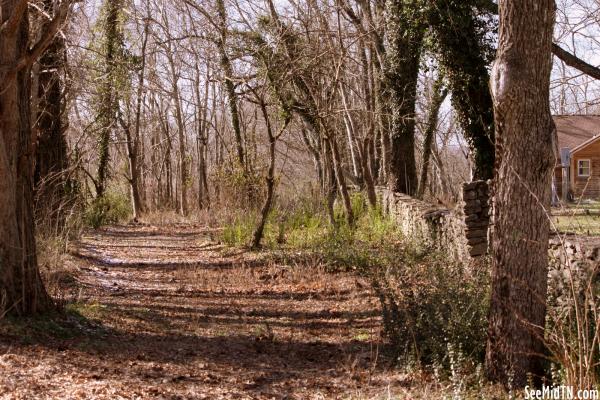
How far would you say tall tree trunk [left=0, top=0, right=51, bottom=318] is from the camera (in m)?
5.59

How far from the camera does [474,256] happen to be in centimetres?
857

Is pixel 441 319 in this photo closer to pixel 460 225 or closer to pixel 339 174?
pixel 460 225

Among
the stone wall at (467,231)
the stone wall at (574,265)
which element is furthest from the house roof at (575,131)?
the stone wall at (574,265)

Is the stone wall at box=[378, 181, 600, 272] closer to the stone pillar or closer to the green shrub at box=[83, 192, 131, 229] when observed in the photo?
the stone pillar

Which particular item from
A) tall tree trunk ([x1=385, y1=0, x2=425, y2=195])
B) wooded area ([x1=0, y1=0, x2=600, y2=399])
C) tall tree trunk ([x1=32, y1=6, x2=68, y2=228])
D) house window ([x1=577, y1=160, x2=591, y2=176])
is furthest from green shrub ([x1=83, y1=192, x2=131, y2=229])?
house window ([x1=577, y1=160, x2=591, y2=176])

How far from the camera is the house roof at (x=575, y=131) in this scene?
3459cm

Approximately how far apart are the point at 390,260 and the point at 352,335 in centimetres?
244

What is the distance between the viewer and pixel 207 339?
639 centimetres

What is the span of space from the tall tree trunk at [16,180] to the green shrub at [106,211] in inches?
397

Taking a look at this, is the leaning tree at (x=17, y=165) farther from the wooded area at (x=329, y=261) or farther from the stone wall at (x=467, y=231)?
the stone wall at (x=467, y=231)

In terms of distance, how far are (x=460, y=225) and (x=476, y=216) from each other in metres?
0.34

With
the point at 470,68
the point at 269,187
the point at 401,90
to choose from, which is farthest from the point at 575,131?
the point at 269,187

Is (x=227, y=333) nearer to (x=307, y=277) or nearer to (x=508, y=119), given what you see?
(x=307, y=277)

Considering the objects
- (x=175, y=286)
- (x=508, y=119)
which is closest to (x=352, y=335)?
(x=508, y=119)
